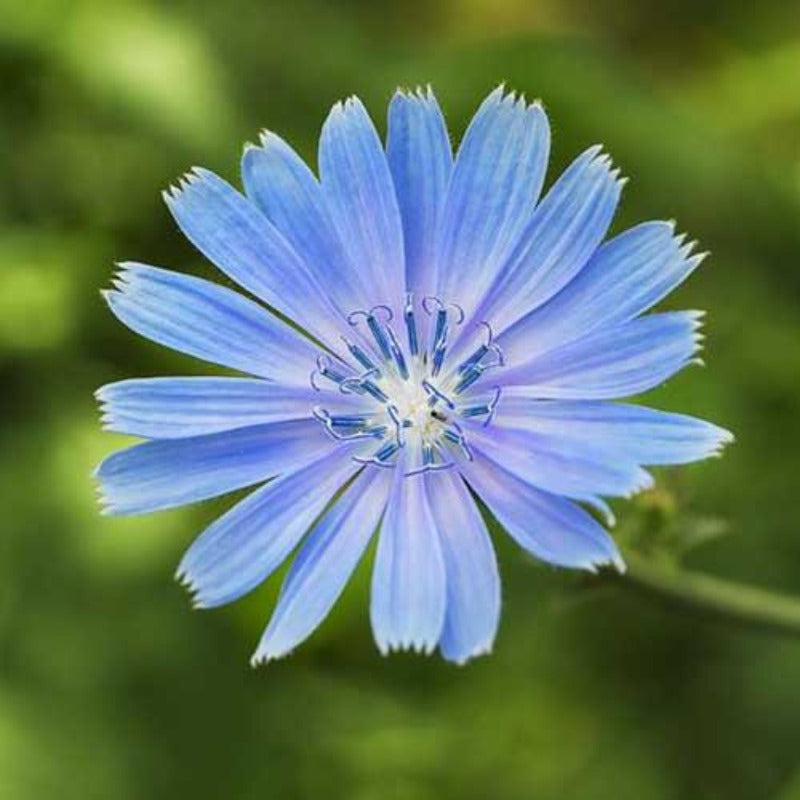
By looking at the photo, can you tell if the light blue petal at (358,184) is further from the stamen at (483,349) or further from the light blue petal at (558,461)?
the light blue petal at (558,461)

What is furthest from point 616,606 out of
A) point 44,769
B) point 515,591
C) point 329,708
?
point 44,769

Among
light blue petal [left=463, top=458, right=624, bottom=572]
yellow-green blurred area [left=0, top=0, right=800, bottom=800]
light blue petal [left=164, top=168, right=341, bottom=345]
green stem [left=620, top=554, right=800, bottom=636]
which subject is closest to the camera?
light blue petal [left=463, top=458, right=624, bottom=572]

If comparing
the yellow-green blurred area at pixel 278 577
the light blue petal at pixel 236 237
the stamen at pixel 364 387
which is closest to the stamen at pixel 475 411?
the stamen at pixel 364 387

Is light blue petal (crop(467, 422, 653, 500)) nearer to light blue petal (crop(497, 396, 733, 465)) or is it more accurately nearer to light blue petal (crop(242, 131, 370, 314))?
light blue petal (crop(497, 396, 733, 465))

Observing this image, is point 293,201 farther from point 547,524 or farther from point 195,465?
point 547,524

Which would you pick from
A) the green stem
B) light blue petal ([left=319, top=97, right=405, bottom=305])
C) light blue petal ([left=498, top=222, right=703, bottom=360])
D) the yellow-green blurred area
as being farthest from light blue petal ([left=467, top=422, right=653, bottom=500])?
the yellow-green blurred area

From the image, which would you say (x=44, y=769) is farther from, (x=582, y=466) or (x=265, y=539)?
(x=582, y=466)
